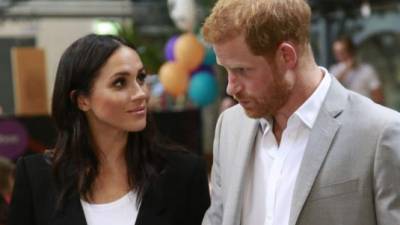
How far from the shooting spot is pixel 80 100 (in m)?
2.39

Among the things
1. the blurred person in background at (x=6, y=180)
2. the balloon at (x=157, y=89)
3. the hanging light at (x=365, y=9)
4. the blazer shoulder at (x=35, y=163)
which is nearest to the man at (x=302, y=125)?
the blazer shoulder at (x=35, y=163)

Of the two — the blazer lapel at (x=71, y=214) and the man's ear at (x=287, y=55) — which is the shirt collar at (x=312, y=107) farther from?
the blazer lapel at (x=71, y=214)

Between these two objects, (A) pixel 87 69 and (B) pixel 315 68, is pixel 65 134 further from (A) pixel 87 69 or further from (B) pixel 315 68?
(B) pixel 315 68

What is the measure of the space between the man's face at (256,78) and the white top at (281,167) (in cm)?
8

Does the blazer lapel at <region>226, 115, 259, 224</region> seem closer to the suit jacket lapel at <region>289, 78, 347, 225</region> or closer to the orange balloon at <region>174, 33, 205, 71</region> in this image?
the suit jacket lapel at <region>289, 78, 347, 225</region>

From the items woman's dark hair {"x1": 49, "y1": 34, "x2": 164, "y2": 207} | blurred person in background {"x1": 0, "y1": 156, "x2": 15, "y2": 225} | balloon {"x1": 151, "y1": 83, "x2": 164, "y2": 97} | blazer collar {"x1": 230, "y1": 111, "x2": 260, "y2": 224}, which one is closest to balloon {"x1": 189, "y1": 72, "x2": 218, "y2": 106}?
balloon {"x1": 151, "y1": 83, "x2": 164, "y2": 97}

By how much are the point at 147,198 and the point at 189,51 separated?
4684 millimetres

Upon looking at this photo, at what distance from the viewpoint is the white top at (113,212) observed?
2303mm

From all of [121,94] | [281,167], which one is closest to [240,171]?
[281,167]

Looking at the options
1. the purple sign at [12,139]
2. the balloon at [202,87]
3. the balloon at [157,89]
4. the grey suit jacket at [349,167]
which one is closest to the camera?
the grey suit jacket at [349,167]

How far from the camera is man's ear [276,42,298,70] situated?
1.89 m

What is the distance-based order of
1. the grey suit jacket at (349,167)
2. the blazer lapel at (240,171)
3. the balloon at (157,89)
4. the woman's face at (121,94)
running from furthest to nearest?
the balloon at (157,89), the woman's face at (121,94), the blazer lapel at (240,171), the grey suit jacket at (349,167)

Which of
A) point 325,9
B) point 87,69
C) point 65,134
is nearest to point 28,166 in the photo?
point 65,134

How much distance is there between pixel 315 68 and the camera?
196 centimetres
